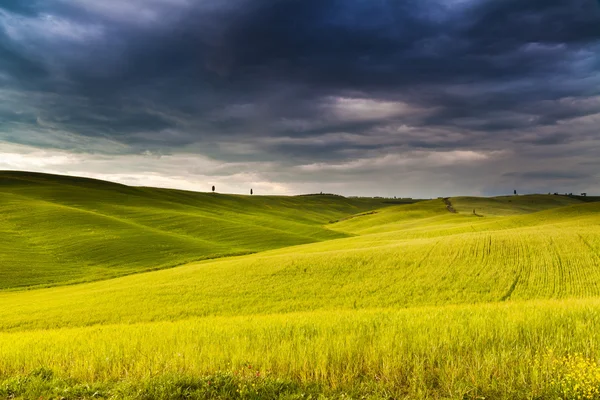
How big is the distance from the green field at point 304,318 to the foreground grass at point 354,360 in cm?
3

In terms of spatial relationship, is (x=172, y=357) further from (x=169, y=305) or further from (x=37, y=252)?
(x=37, y=252)

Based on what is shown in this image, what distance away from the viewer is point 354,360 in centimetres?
707

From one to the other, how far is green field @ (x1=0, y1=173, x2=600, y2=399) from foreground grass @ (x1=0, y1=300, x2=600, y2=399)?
0.03 meters

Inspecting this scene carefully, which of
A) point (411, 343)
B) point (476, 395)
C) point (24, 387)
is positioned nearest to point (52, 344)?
point (24, 387)

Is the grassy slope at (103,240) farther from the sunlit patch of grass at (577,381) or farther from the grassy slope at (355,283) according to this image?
the sunlit patch of grass at (577,381)

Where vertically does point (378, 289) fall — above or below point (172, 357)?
below

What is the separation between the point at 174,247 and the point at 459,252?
151 ft

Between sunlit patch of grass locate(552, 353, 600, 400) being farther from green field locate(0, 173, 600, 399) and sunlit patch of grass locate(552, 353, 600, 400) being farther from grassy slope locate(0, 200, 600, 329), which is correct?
grassy slope locate(0, 200, 600, 329)

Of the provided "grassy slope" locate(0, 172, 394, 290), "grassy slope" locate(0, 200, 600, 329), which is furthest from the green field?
"grassy slope" locate(0, 172, 394, 290)

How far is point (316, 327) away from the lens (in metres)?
9.65

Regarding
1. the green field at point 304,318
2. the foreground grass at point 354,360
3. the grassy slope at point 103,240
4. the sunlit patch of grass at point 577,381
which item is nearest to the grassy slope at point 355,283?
the green field at point 304,318

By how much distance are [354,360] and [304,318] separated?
4976 millimetres

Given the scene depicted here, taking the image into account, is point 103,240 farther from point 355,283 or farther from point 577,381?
point 577,381

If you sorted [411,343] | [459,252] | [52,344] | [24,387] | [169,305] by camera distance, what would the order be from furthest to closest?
1. [459,252]
2. [169,305]
3. [52,344]
4. [411,343]
5. [24,387]
